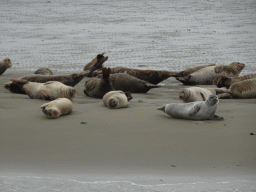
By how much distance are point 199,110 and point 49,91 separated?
6.89 ft

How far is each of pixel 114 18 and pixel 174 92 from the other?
10.5m

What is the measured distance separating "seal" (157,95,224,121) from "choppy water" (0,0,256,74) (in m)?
4.95

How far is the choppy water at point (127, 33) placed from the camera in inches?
415

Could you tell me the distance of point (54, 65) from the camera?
988 cm

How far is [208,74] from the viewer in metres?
7.96

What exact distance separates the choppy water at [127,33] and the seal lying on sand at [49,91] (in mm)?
3420

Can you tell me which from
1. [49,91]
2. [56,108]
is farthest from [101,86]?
[56,108]

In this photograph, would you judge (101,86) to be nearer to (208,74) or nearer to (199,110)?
(199,110)

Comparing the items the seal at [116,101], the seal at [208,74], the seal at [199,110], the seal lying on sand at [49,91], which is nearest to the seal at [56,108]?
the seal at [116,101]

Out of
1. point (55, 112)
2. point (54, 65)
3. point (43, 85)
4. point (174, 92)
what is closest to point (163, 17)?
point (54, 65)

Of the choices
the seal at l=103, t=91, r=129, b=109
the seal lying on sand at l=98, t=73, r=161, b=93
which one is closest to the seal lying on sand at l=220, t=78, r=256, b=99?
the seal lying on sand at l=98, t=73, r=161, b=93

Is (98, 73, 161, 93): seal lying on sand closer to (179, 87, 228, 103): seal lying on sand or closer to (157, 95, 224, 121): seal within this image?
(179, 87, 228, 103): seal lying on sand

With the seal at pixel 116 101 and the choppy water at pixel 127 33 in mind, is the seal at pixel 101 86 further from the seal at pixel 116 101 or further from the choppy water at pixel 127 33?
the choppy water at pixel 127 33

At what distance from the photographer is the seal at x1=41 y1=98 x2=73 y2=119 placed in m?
4.30
